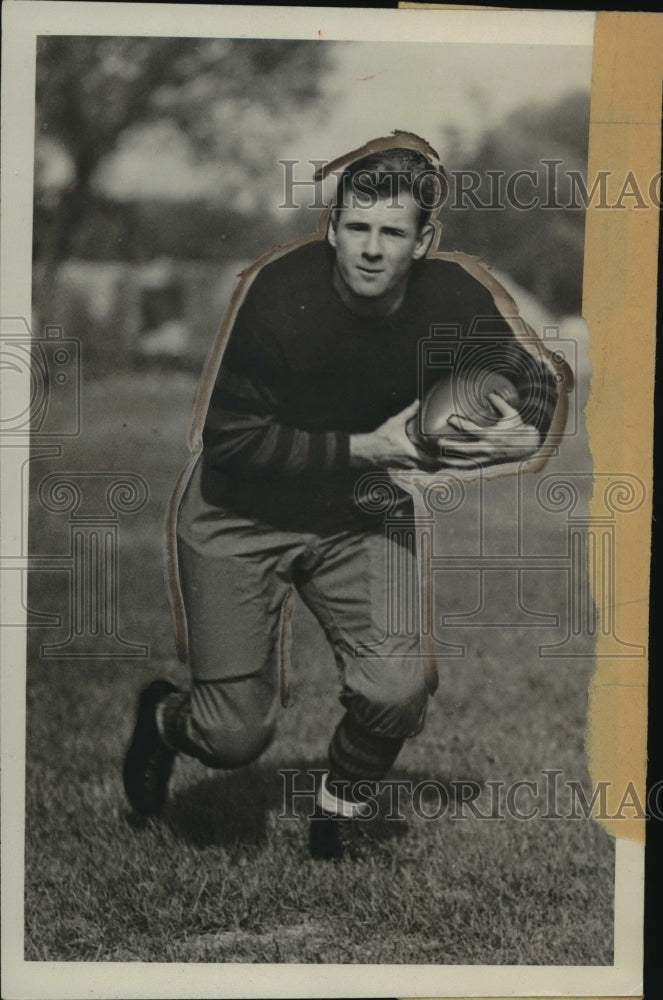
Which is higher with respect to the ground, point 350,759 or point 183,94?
point 183,94

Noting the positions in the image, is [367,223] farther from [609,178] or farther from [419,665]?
[419,665]

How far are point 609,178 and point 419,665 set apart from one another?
69.2 inches

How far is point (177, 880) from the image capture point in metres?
2.82

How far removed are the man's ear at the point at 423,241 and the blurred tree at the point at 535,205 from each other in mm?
53

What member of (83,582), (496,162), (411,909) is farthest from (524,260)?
(411,909)

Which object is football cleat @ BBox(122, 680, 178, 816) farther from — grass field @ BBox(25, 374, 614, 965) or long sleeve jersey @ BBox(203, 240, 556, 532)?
long sleeve jersey @ BBox(203, 240, 556, 532)

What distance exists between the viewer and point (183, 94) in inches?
112

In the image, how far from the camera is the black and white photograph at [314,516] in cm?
281

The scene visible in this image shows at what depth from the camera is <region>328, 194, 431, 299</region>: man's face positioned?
2.80 metres

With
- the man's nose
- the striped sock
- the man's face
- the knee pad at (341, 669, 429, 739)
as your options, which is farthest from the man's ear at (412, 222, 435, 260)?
the striped sock

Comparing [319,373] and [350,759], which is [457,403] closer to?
[319,373]

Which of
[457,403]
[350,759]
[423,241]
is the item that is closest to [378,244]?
[423,241]

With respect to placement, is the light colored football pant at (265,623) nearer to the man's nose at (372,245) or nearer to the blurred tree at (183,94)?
the man's nose at (372,245)

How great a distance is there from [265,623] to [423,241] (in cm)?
138
